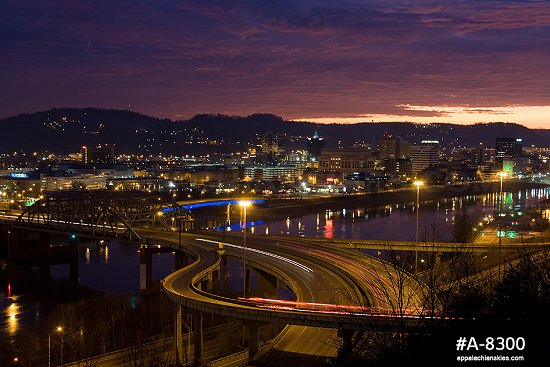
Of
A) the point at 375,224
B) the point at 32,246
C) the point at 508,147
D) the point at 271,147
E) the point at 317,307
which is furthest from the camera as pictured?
the point at 508,147

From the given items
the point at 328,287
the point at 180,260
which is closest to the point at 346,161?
the point at 180,260

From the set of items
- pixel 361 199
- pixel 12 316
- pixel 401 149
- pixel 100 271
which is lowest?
pixel 361 199

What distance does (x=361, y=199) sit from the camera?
135 ft

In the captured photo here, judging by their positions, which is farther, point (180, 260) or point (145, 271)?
point (180, 260)

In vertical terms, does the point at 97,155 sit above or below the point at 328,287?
above

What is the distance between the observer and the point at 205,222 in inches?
1010

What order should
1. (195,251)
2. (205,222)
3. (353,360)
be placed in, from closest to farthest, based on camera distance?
1. (353,360)
2. (195,251)
3. (205,222)

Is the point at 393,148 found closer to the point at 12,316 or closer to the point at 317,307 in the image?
the point at 12,316

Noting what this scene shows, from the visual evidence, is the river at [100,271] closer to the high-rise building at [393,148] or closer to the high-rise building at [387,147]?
the high-rise building at [393,148]

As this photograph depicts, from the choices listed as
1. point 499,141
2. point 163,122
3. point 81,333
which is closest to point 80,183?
point 81,333

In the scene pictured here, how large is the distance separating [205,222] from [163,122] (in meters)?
112

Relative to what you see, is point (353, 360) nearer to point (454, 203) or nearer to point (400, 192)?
point (454, 203)

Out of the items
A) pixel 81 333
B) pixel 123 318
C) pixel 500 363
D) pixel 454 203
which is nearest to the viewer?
pixel 500 363

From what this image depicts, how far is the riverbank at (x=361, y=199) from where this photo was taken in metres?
32.4
